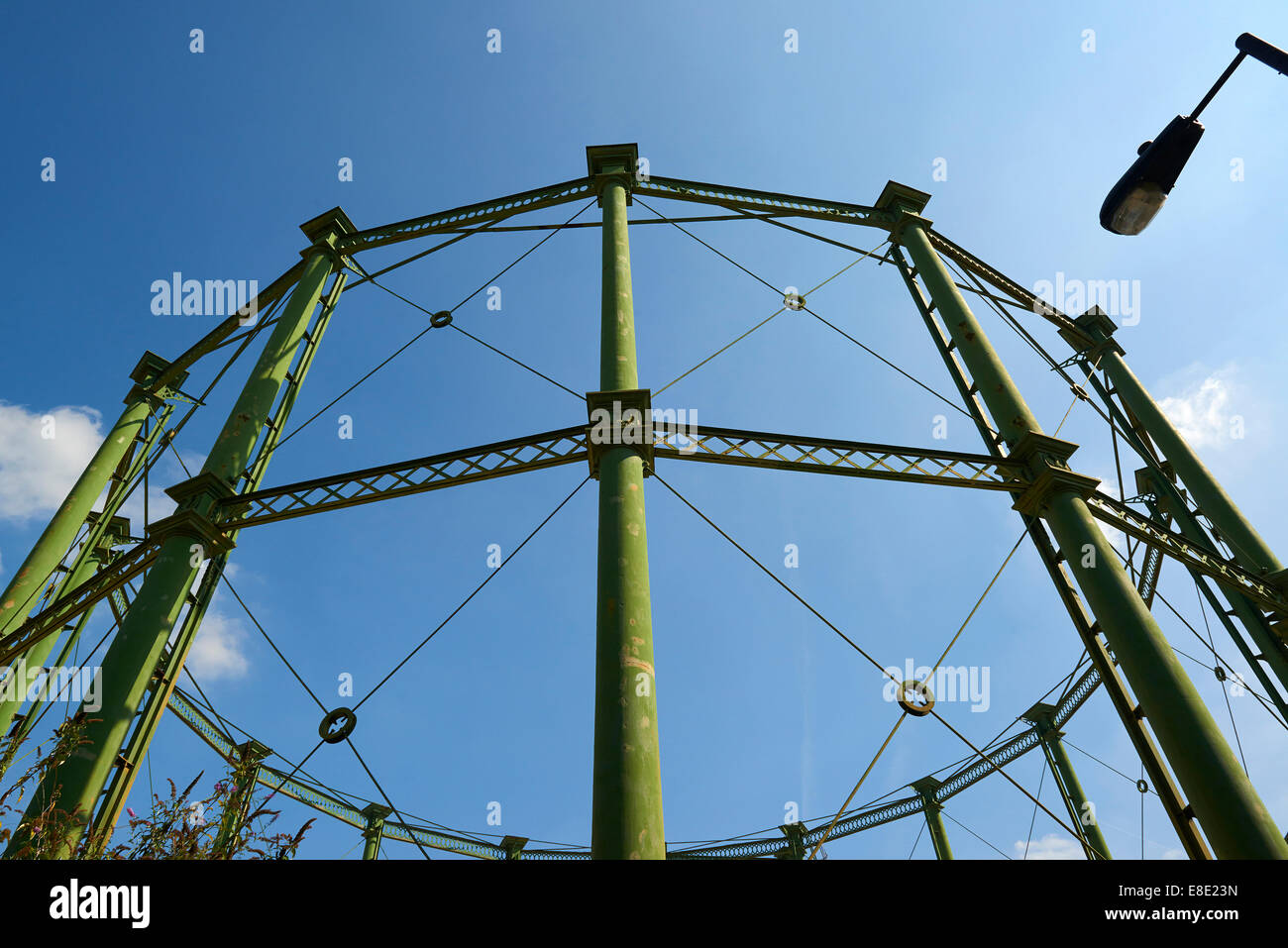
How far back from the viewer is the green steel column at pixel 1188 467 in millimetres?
9258

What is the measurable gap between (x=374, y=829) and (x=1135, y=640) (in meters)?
21.3

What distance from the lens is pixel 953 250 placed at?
11.2 metres

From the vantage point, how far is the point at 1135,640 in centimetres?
627

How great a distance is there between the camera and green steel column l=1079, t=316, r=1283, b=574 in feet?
30.4

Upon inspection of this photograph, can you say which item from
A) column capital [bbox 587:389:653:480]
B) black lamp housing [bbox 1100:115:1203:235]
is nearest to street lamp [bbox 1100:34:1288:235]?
black lamp housing [bbox 1100:115:1203:235]

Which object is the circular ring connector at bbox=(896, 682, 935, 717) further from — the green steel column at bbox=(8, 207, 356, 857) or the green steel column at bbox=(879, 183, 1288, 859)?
the green steel column at bbox=(8, 207, 356, 857)

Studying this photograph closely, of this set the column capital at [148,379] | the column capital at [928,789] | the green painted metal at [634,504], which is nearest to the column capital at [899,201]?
the green painted metal at [634,504]

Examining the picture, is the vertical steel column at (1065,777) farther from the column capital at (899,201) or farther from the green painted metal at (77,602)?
the green painted metal at (77,602)

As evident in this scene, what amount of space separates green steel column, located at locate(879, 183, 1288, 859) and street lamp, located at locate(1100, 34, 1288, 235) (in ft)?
8.74
